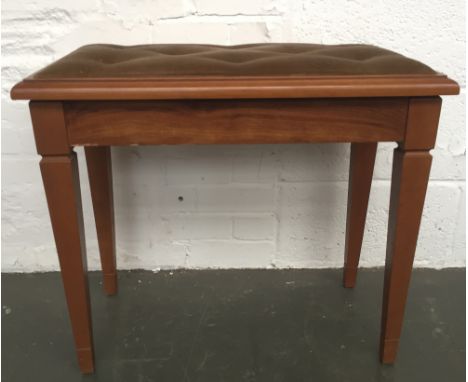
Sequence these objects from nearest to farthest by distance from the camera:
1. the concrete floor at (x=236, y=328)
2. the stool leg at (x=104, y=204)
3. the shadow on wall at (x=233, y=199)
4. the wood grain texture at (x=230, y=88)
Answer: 1. the wood grain texture at (x=230, y=88)
2. the concrete floor at (x=236, y=328)
3. the stool leg at (x=104, y=204)
4. the shadow on wall at (x=233, y=199)

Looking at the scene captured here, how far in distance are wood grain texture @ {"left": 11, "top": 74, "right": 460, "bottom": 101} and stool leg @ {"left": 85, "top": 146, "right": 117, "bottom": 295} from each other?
360mm

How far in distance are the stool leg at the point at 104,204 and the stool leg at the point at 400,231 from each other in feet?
2.02

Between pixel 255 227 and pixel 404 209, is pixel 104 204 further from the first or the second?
pixel 404 209

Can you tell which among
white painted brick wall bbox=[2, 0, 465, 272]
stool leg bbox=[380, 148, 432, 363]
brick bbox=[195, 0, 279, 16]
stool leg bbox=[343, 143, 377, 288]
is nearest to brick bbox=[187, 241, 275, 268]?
white painted brick wall bbox=[2, 0, 465, 272]

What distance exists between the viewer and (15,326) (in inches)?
41.0

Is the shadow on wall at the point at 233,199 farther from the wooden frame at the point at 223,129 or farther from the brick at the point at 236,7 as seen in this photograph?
the wooden frame at the point at 223,129

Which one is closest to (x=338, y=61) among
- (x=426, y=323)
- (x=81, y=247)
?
(x=81, y=247)

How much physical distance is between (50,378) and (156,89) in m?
0.60

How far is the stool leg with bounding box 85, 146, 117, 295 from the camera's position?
1044mm

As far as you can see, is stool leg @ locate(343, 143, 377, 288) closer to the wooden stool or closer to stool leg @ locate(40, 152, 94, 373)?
the wooden stool

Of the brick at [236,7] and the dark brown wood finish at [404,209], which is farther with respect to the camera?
the brick at [236,7]

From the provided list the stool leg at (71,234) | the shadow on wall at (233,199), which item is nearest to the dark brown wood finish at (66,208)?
the stool leg at (71,234)

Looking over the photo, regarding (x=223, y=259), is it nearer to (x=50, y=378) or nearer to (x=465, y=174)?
(x=50, y=378)

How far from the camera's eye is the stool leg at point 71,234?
734mm
